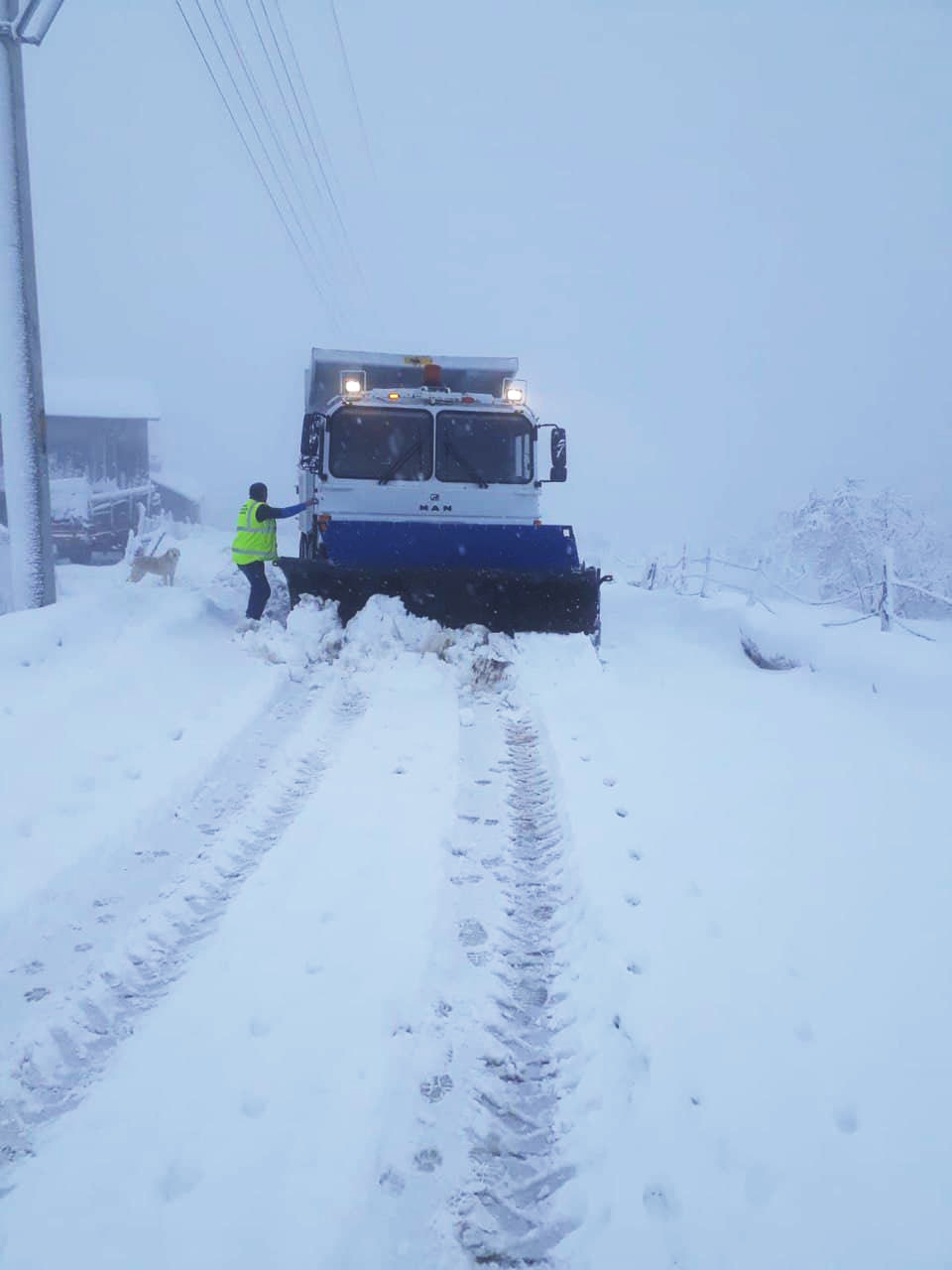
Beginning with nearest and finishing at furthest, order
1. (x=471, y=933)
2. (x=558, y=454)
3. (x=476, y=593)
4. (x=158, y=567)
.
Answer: (x=471, y=933) → (x=476, y=593) → (x=558, y=454) → (x=158, y=567)

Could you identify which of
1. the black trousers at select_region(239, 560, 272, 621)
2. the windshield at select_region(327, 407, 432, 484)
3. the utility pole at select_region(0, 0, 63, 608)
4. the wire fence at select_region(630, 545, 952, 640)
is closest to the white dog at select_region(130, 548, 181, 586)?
the black trousers at select_region(239, 560, 272, 621)

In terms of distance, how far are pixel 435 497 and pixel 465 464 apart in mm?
563

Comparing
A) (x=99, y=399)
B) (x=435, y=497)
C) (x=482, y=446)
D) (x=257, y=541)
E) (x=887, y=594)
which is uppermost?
(x=99, y=399)

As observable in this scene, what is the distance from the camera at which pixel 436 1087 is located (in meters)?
2.48

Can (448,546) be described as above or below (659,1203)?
above

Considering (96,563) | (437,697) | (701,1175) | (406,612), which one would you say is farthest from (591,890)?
(96,563)

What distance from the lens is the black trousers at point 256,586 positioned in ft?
30.5

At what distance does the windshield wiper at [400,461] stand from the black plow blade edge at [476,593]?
187 centimetres

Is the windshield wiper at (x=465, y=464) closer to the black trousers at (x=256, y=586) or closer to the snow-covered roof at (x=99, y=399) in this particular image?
the black trousers at (x=256, y=586)

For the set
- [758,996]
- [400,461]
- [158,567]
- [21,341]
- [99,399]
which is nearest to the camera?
[758,996]

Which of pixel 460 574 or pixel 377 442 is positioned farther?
pixel 377 442

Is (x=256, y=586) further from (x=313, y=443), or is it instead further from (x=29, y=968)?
(x=29, y=968)

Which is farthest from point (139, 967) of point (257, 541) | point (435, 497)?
point (435, 497)

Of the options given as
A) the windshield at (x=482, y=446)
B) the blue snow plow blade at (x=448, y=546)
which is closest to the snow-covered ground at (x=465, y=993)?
the blue snow plow blade at (x=448, y=546)
